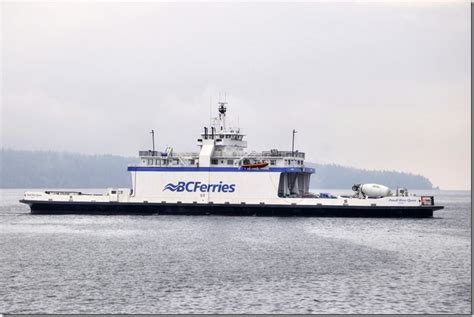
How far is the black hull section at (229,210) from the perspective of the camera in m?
66.9

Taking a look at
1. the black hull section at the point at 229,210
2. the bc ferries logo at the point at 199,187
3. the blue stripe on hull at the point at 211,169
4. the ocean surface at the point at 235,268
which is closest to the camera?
the ocean surface at the point at 235,268

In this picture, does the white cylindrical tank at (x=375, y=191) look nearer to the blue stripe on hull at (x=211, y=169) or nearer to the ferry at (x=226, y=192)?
the ferry at (x=226, y=192)

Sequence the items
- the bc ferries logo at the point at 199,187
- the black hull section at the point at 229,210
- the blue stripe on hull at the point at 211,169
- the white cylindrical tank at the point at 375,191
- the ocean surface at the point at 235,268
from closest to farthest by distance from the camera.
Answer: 1. the ocean surface at the point at 235,268
2. the black hull section at the point at 229,210
3. the white cylindrical tank at the point at 375,191
4. the blue stripe on hull at the point at 211,169
5. the bc ferries logo at the point at 199,187

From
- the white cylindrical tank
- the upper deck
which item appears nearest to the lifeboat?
the upper deck

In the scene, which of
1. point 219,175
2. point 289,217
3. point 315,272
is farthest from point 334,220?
point 315,272

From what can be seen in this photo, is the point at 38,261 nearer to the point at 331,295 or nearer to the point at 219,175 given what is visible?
the point at 331,295

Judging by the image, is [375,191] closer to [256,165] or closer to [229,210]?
[256,165]

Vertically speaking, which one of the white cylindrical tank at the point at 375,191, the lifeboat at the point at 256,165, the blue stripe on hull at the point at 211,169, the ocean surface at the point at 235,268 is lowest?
the ocean surface at the point at 235,268

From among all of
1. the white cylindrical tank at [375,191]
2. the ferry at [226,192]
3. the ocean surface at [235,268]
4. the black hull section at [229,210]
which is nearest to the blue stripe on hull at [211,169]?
the ferry at [226,192]

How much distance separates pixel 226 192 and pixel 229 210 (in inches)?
64.0

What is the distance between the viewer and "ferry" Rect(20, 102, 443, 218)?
67.2 metres

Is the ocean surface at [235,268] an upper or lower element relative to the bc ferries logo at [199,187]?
lower

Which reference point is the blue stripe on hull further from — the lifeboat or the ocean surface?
the ocean surface

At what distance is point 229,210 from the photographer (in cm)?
6900
